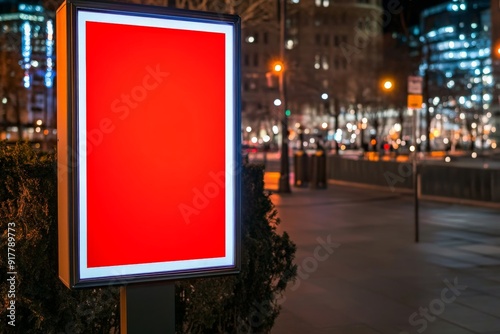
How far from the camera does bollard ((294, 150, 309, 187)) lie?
28.9 meters

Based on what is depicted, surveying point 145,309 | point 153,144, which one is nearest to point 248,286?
point 145,309

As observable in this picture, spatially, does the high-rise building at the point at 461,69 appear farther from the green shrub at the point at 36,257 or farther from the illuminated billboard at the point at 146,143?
the illuminated billboard at the point at 146,143

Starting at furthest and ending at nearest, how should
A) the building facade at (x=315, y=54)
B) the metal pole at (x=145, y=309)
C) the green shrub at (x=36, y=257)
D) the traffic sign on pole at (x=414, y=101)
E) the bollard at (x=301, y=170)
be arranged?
the building facade at (x=315, y=54) < the bollard at (x=301, y=170) < the traffic sign on pole at (x=414, y=101) < the green shrub at (x=36, y=257) < the metal pole at (x=145, y=309)

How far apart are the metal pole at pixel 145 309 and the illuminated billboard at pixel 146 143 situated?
0.22 meters

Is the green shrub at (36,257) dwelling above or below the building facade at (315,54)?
below

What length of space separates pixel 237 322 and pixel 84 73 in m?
3.22

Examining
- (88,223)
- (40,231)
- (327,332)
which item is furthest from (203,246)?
(327,332)

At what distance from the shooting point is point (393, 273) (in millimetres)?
10539

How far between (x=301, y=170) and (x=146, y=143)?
83.4ft

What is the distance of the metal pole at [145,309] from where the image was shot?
398cm

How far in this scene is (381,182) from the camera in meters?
27.0

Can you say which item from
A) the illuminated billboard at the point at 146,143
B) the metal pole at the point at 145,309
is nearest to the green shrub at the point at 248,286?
the metal pole at the point at 145,309

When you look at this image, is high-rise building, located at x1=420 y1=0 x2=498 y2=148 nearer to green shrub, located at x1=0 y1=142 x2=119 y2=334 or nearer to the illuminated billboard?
green shrub, located at x1=0 y1=142 x2=119 y2=334

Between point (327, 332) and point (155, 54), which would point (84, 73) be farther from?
point (327, 332)
